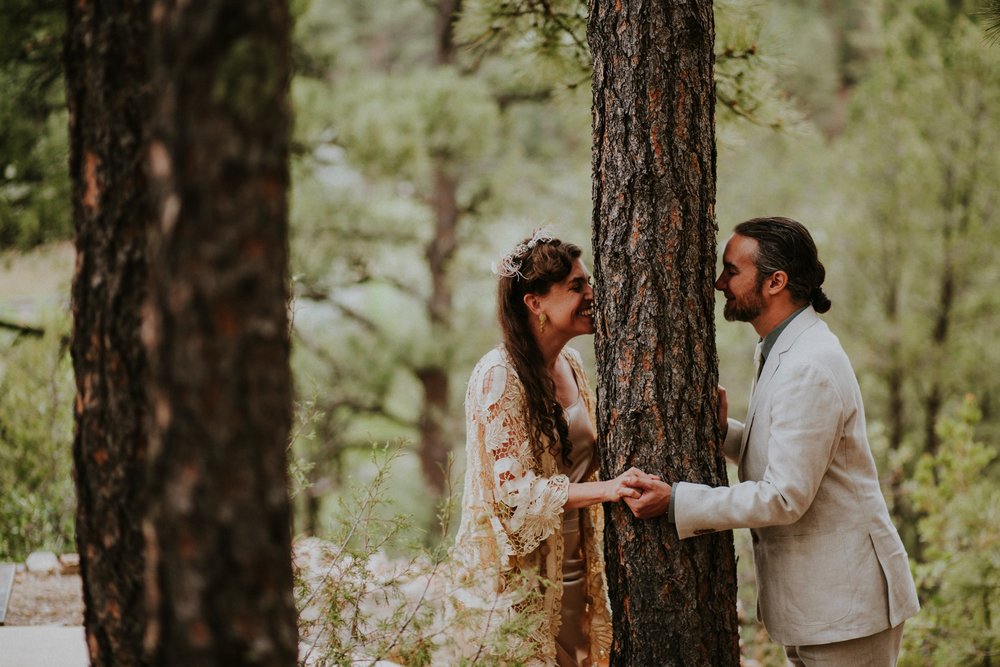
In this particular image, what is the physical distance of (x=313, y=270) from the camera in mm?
9266

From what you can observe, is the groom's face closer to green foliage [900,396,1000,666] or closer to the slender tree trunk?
green foliage [900,396,1000,666]

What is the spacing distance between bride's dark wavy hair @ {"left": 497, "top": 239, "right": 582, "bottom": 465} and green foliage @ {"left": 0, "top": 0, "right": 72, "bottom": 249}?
3599 millimetres

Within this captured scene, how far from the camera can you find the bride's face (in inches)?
120

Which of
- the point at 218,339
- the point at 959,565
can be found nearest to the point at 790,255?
the point at 218,339

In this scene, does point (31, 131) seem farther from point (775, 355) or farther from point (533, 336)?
point (775, 355)

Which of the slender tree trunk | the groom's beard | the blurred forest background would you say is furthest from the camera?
the slender tree trunk

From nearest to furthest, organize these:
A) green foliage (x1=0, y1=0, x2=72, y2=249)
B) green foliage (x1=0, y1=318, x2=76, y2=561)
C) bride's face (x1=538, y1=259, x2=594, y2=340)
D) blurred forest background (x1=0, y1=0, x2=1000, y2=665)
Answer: bride's face (x1=538, y1=259, x2=594, y2=340) < green foliage (x1=0, y1=0, x2=72, y2=249) < green foliage (x1=0, y1=318, x2=76, y2=561) < blurred forest background (x1=0, y1=0, x2=1000, y2=665)

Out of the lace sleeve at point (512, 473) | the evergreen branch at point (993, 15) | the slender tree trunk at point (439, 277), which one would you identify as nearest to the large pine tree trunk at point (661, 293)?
the lace sleeve at point (512, 473)

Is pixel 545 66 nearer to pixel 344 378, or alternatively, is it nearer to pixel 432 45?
pixel 344 378

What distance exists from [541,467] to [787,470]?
0.84 m

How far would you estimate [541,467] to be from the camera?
290 centimetres

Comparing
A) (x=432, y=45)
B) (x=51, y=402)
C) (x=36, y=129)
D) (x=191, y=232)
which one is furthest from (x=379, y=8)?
(x=191, y=232)

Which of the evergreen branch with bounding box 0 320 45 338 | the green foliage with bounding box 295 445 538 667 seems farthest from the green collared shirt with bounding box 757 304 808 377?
the evergreen branch with bounding box 0 320 45 338

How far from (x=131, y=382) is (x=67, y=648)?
197cm
